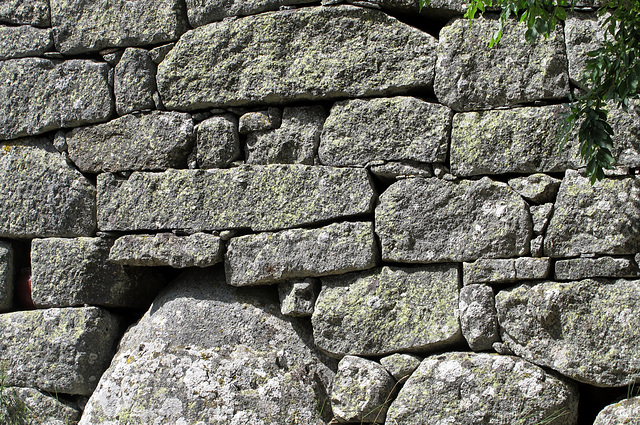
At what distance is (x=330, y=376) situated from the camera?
3.04 meters

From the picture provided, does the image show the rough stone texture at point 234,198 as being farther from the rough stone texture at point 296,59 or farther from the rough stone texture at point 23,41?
the rough stone texture at point 23,41

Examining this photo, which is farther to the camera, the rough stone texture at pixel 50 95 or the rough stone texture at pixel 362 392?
the rough stone texture at pixel 50 95

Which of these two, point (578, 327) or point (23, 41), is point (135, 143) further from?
point (578, 327)

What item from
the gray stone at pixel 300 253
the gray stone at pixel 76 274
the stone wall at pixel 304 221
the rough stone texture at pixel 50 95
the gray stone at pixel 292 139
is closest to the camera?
the stone wall at pixel 304 221

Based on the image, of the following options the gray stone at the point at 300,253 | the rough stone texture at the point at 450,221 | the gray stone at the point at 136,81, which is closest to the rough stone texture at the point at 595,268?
the rough stone texture at the point at 450,221

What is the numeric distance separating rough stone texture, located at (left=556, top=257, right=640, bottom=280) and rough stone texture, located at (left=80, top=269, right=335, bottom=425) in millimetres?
1197

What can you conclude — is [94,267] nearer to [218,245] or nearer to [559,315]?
[218,245]

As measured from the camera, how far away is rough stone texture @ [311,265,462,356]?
2.85 metres

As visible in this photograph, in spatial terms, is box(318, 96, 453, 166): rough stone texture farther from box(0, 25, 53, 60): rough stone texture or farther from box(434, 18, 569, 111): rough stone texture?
box(0, 25, 53, 60): rough stone texture

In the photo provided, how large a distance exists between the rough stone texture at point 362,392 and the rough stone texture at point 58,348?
1.32 m

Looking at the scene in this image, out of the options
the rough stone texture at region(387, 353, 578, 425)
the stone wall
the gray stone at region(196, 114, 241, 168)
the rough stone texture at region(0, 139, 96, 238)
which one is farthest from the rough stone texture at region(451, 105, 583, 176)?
the rough stone texture at region(0, 139, 96, 238)

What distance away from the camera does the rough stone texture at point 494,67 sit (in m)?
2.82

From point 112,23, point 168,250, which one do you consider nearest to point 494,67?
point 168,250

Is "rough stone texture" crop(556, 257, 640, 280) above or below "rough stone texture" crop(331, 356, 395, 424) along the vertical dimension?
above
